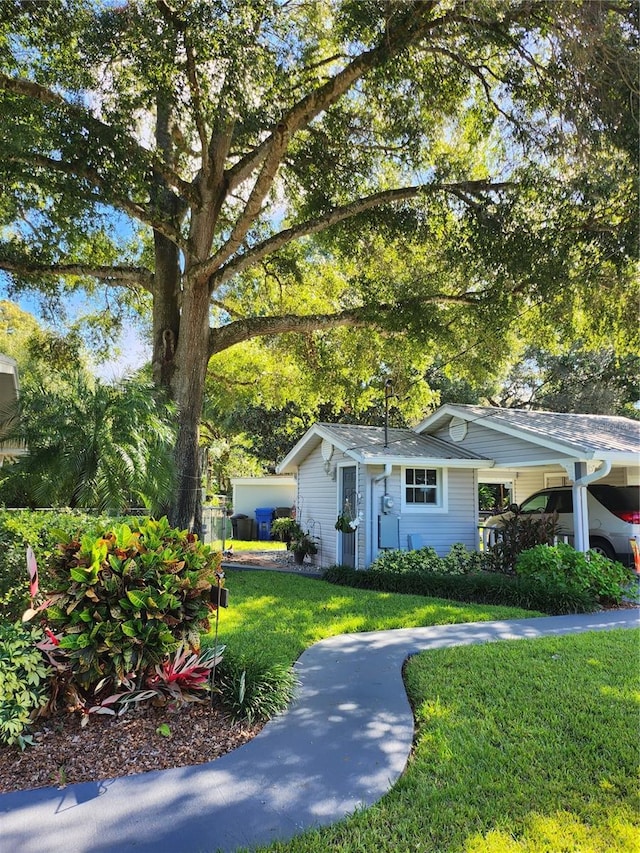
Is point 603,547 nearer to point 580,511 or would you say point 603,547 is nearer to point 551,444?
point 580,511

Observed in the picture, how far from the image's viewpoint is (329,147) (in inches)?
411

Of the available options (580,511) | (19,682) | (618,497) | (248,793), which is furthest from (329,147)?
(248,793)

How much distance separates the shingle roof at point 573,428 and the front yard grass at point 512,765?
5518 mm

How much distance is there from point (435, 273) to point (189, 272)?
4.96 m

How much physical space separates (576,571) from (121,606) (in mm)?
7181

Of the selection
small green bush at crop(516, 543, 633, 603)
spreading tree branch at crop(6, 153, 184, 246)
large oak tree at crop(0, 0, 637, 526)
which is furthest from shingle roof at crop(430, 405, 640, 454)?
spreading tree branch at crop(6, 153, 184, 246)

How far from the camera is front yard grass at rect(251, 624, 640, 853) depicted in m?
2.69

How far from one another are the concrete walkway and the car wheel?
26.4ft

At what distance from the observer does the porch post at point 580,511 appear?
9719mm

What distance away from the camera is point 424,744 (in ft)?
12.0

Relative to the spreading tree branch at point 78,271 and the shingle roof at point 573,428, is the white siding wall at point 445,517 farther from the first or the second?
the spreading tree branch at point 78,271

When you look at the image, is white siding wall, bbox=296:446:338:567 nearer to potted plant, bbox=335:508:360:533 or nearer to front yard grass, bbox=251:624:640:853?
potted plant, bbox=335:508:360:533

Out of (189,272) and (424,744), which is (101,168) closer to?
(189,272)

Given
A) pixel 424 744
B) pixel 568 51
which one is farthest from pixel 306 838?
pixel 568 51
